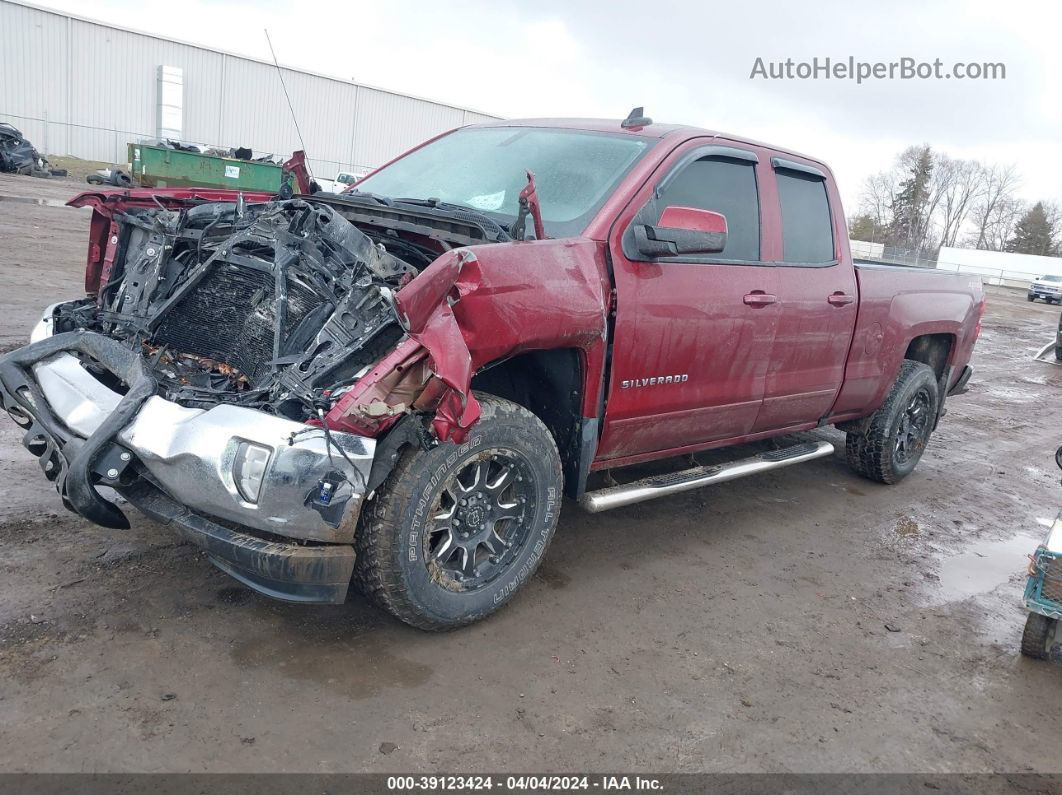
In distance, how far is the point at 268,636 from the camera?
310 centimetres

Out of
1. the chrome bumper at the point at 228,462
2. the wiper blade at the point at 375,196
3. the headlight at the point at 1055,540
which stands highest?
the wiper blade at the point at 375,196

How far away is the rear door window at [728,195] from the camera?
3.93 meters

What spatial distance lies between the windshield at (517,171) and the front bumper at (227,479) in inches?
59.1

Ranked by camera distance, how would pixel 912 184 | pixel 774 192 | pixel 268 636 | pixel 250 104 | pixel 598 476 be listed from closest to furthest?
pixel 268 636, pixel 774 192, pixel 598 476, pixel 250 104, pixel 912 184

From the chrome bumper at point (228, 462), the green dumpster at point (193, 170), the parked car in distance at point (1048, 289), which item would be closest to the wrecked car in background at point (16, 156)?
the green dumpster at point (193, 170)

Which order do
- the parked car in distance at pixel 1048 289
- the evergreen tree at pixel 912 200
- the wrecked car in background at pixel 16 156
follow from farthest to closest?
the evergreen tree at pixel 912 200 → the parked car in distance at pixel 1048 289 → the wrecked car in background at pixel 16 156

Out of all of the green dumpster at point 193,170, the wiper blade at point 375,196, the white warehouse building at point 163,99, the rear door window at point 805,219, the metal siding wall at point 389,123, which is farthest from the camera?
the metal siding wall at point 389,123

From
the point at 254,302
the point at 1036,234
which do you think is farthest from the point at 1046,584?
the point at 1036,234

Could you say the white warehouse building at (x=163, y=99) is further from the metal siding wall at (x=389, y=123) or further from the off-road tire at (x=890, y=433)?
the off-road tire at (x=890, y=433)

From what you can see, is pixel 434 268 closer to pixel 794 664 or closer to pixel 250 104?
pixel 794 664

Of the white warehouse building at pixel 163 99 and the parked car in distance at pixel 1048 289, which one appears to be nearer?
the parked car in distance at pixel 1048 289

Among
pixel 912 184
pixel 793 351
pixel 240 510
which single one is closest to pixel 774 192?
pixel 793 351

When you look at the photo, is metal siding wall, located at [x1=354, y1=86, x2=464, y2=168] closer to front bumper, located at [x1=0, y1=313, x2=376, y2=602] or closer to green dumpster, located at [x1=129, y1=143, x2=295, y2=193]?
green dumpster, located at [x1=129, y1=143, x2=295, y2=193]

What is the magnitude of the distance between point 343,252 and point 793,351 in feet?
8.37
